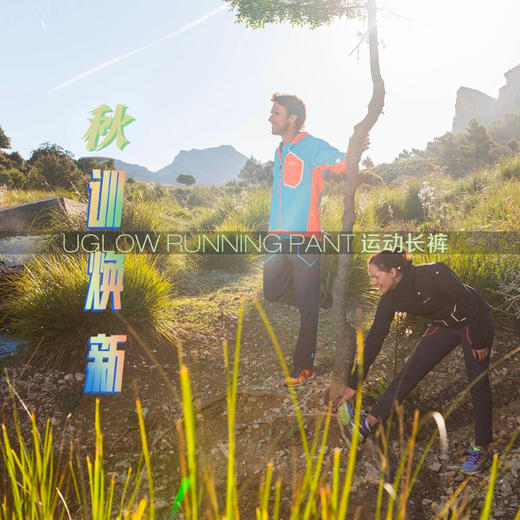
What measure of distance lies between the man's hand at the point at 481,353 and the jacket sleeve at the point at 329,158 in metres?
1.52

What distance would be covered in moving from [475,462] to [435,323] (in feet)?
2.84

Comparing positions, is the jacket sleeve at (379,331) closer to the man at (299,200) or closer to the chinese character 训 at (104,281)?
the man at (299,200)

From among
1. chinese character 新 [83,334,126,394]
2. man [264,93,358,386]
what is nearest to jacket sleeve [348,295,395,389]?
man [264,93,358,386]

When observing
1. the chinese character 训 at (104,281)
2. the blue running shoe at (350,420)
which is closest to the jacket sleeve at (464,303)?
the blue running shoe at (350,420)

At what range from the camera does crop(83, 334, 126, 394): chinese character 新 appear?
375 centimetres

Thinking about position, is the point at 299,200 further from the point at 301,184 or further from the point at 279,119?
the point at 279,119

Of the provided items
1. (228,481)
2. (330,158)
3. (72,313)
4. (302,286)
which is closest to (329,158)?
(330,158)

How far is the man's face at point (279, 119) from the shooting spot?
140 inches

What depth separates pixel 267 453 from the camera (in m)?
3.10

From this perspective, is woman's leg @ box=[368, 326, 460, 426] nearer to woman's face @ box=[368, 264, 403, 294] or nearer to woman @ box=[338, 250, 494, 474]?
woman @ box=[338, 250, 494, 474]

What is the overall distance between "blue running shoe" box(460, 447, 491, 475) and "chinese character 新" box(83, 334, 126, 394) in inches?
103

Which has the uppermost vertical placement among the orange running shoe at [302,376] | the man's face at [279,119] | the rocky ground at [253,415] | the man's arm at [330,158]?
the man's face at [279,119]

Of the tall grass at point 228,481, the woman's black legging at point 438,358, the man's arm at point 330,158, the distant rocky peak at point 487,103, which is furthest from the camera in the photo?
the distant rocky peak at point 487,103

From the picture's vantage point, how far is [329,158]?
3.41 meters
